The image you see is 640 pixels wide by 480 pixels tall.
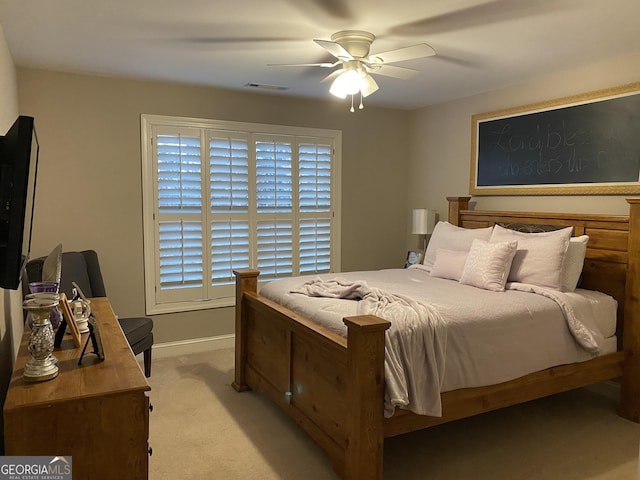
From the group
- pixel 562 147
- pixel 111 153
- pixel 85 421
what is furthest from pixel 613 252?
pixel 111 153

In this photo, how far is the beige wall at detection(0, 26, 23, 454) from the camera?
87.6 inches

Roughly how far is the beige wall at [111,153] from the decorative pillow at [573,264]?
2.62m

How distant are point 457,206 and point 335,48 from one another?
2237mm

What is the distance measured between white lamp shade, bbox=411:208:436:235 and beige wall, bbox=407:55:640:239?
0.18 metres

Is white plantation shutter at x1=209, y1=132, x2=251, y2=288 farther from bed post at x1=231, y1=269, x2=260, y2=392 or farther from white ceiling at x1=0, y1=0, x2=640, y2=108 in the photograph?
bed post at x1=231, y1=269, x2=260, y2=392

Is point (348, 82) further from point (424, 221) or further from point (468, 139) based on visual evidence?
point (424, 221)

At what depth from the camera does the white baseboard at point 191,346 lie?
4.25 m

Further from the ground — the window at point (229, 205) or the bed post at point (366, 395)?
the window at point (229, 205)

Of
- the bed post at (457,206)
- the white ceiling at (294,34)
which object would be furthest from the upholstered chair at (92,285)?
the bed post at (457,206)

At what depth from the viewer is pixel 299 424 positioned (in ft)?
9.09

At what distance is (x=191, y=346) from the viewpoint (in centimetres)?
438

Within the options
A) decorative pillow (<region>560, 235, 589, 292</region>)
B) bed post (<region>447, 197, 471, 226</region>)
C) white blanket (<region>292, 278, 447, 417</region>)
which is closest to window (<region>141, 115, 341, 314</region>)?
bed post (<region>447, 197, 471, 226</region>)

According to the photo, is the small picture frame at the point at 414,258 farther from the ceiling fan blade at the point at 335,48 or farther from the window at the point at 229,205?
the ceiling fan blade at the point at 335,48

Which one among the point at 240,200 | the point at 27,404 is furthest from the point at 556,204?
the point at 27,404
